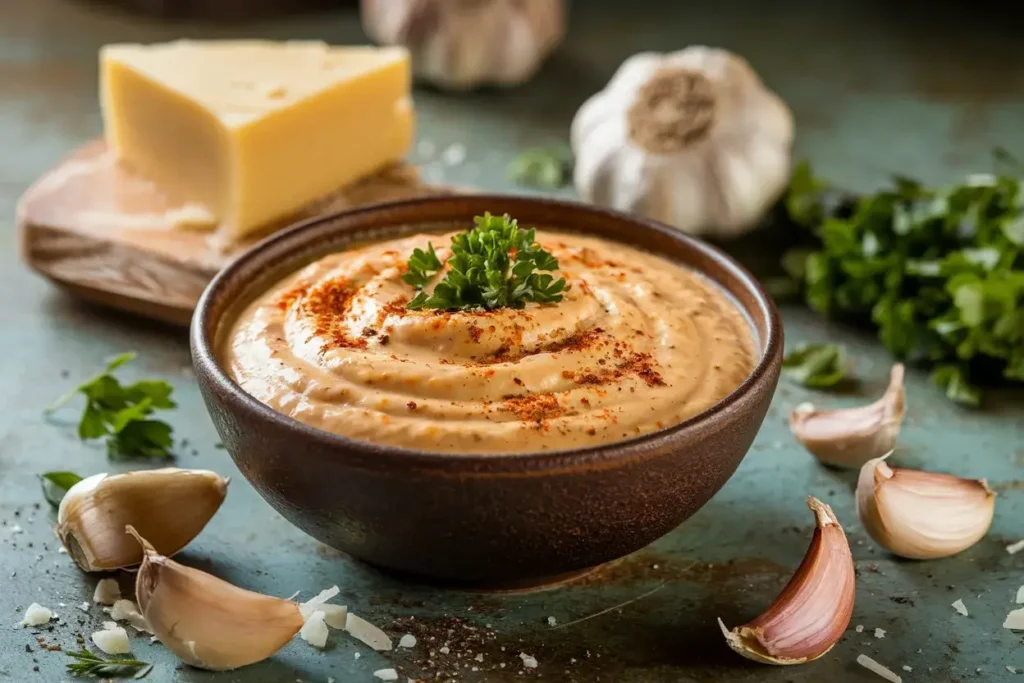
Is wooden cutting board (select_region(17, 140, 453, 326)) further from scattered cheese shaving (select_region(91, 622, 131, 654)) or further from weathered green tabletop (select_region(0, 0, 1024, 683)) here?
scattered cheese shaving (select_region(91, 622, 131, 654))

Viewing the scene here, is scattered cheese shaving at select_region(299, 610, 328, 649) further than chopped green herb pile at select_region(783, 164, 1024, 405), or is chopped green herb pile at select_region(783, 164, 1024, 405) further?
chopped green herb pile at select_region(783, 164, 1024, 405)

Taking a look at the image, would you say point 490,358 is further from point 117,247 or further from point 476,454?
point 117,247

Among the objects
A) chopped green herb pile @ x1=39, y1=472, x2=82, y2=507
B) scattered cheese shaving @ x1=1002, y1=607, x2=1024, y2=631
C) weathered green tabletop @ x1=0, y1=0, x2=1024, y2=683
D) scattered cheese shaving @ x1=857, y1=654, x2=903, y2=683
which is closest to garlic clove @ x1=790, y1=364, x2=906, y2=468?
weathered green tabletop @ x1=0, y1=0, x2=1024, y2=683

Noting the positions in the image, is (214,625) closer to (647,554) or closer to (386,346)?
(386,346)

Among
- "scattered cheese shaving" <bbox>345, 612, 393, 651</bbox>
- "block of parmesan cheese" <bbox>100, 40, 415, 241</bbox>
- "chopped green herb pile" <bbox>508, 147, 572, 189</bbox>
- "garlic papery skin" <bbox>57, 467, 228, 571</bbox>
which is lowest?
"chopped green herb pile" <bbox>508, 147, 572, 189</bbox>

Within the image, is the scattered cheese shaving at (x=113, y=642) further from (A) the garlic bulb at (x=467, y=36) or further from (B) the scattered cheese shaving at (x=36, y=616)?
(A) the garlic bulb at (x=467, y=36)

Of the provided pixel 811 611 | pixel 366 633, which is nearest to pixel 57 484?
pixel 366 633
